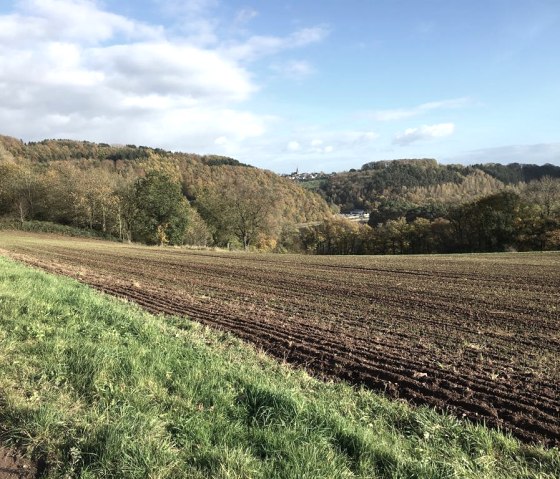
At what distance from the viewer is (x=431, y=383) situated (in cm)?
663

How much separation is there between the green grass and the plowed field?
38.7 inches

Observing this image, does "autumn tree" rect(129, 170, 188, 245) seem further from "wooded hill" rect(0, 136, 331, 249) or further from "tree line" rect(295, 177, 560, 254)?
"tree line" rect(295, 177, 560, 254)

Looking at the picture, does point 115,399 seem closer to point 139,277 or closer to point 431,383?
point 431,383

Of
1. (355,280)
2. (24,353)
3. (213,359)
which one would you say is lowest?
(355,280)

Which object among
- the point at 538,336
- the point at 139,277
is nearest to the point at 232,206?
the point at 139,277

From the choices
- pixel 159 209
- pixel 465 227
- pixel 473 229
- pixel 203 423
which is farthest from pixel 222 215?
pixel 203 423

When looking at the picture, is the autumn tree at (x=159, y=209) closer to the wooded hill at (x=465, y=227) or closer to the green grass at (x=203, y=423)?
the wooded hill at (x=465, y=227)

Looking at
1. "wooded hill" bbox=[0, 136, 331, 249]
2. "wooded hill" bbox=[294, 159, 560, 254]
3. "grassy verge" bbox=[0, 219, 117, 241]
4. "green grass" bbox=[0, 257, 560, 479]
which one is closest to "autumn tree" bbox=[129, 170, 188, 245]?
"wooded hill" bbox=[0, 136, 331, 249]

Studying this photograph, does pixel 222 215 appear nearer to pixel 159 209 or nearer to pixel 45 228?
pixel 159 209

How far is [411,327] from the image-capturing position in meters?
11.3

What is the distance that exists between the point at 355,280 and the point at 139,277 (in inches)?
431

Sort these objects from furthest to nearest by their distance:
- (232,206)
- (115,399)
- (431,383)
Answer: (232,206) < (431,383) < (115,399)

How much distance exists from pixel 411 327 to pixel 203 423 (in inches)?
331

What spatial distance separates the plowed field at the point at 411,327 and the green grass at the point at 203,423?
983mm
